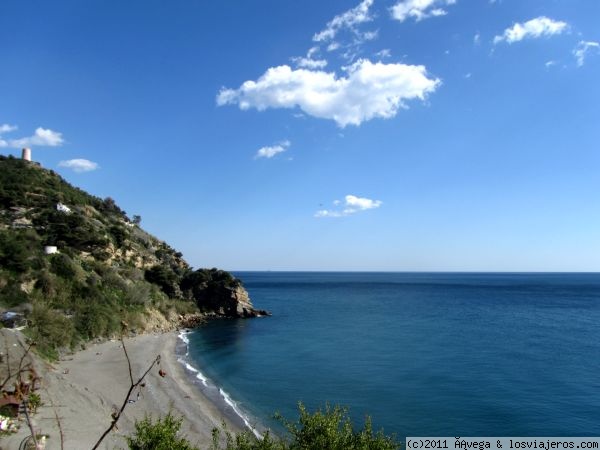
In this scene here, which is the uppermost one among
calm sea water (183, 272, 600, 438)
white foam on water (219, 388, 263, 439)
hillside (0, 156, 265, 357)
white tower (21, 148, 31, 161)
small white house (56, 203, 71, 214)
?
white tower (21, 148, 31, 161)

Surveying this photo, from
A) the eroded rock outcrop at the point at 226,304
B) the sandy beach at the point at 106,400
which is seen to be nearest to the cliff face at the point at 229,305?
the eroded rock outcrop at the point at 226,304

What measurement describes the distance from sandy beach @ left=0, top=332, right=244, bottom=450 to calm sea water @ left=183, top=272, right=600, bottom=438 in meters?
3.37

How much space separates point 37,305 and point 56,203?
3239 cm

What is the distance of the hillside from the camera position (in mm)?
42562

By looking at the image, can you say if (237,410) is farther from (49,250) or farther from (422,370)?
(49,250)

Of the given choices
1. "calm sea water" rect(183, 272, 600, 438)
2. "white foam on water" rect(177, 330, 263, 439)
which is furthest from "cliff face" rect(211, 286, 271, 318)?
"white foam on water" rect(177, 330, 263, 439)

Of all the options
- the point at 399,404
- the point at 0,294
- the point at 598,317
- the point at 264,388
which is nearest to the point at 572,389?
the point at 399,404

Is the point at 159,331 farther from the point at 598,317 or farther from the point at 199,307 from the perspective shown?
the point at 598,317

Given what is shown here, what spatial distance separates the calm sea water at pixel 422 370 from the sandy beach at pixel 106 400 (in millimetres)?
3375

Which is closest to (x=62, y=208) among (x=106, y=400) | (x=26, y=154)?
(x=26, y=154)

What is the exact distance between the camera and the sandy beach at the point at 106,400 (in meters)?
22.7

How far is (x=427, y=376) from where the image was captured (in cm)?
3834

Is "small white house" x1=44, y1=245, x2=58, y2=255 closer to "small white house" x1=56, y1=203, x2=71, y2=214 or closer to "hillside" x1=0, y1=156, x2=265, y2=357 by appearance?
"hillside" x1=0, y1=156, x2=265, y2=357

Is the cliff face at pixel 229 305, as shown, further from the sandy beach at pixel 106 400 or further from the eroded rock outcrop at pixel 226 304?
the sandy beach at pixel 106 400
